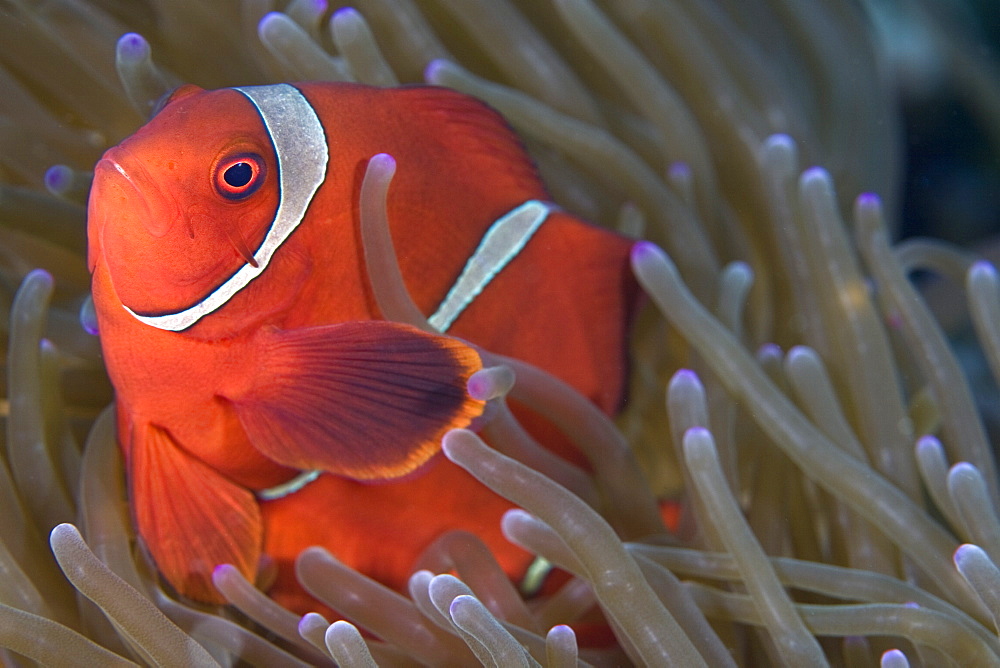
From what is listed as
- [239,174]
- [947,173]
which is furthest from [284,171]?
[947,173]

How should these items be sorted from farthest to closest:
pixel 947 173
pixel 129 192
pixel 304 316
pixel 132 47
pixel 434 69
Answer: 1. pixel 947 173
2. pixel 434 69
3. pixel 132 47
4. pixel 304 316
5. pixel 129 192

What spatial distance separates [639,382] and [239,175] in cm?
64

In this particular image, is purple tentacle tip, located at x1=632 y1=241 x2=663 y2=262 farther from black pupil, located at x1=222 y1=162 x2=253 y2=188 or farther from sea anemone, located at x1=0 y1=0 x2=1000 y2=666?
black pupil, located at x1=222 y1=162 x2=253 y2=188

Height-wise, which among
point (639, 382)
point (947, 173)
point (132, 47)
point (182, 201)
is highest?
point (132, 47)

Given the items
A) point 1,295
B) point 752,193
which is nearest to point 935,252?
point 752,193

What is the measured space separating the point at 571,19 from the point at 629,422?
1.65 ft

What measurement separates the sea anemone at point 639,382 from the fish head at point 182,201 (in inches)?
4.1

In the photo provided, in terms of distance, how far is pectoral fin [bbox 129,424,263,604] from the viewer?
76 centimetres

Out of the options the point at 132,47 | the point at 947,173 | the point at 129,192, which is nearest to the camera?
the point at 129,192

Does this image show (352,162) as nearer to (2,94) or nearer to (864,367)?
(2,94)

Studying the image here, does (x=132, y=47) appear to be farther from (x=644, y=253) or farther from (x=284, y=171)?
(x=644, y=253)

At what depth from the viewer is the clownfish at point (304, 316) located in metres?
0.65

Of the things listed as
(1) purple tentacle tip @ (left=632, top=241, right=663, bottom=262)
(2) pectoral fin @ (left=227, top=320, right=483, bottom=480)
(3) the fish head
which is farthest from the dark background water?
(3) the fish head

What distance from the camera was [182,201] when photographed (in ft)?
2.10
